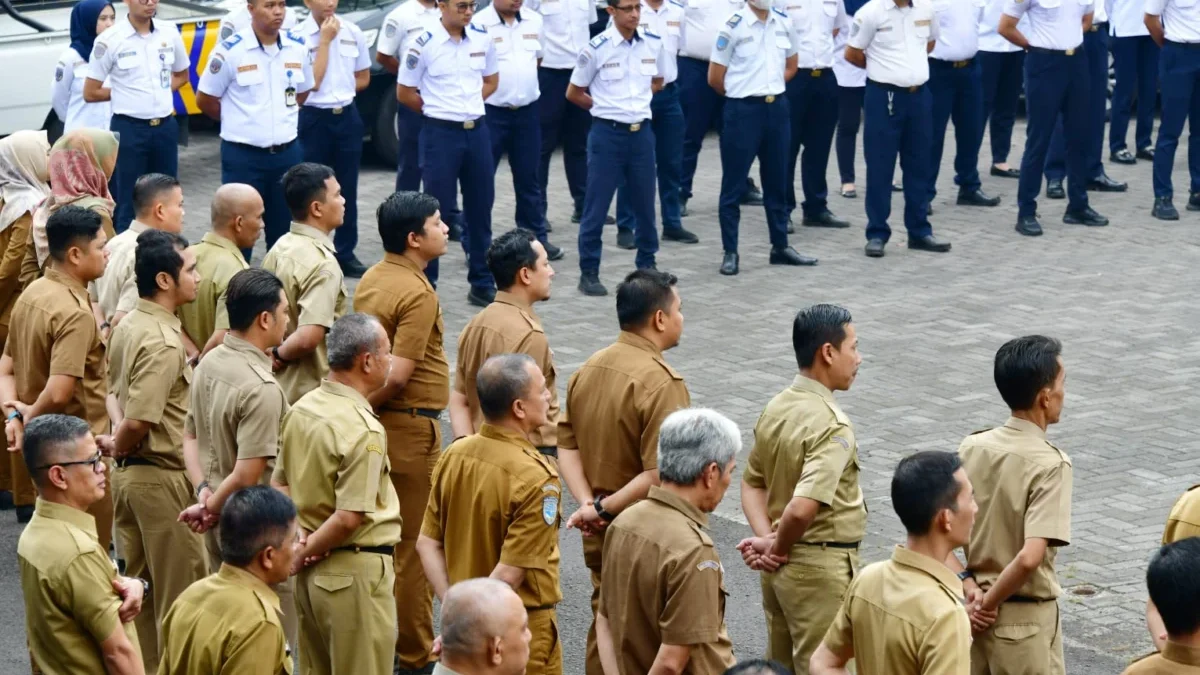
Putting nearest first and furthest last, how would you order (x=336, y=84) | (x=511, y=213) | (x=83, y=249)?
(x=83, y=249)
(x=336, y=84)
(x=511, y=213)

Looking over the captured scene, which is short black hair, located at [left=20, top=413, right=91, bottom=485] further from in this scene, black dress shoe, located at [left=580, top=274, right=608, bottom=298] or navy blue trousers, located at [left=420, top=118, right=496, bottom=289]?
black dress shoe, located at [left=580, top=274, right=608, bottom=298]

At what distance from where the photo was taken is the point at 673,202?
45.1 feet

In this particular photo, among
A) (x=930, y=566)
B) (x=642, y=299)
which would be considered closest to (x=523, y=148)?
(x=642, y=299)

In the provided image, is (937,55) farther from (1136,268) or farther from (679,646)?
(679,646)

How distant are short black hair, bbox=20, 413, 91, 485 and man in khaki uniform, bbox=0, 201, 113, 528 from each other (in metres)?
1.98

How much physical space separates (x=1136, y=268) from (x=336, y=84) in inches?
235

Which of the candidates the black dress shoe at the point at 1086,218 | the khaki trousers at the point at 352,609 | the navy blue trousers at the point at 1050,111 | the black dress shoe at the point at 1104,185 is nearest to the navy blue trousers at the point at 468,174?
the navy blue trousers at the point at 1050,111

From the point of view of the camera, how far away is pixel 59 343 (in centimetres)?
734

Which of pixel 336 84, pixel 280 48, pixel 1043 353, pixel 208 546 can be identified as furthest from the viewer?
pixel 336 84

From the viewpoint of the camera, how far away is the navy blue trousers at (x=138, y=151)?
12320 millimetres

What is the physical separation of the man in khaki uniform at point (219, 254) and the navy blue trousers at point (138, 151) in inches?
190

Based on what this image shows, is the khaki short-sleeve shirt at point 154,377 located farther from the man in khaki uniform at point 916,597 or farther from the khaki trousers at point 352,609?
the man in khaki uniform at point 916,597

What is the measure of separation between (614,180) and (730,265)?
1165mm

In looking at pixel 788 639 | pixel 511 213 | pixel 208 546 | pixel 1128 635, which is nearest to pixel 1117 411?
pixel 1128 635
